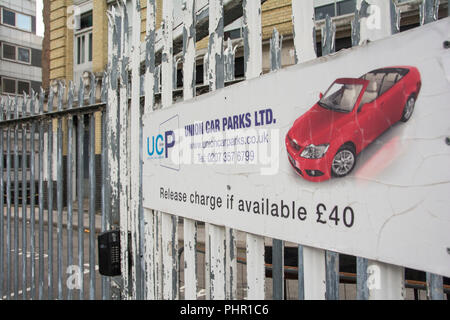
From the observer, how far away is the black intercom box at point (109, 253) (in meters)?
2.56

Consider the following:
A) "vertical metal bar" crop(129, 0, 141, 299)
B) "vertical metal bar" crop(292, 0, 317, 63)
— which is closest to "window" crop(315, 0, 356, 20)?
"vertical metal bar" crop(129, 0, 141, 299)

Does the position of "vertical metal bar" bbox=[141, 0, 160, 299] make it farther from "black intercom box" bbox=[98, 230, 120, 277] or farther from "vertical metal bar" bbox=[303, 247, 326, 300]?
"vertical metal bar" bbox=[303, 247, 326, 300]

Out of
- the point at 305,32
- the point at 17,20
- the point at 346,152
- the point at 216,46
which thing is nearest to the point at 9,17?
the point at 17,20

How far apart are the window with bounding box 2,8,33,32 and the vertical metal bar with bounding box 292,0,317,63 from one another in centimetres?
3280

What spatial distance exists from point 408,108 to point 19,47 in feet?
110

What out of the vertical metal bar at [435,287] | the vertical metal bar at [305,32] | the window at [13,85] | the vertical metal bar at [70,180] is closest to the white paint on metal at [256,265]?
the vertical metal bar at [435,287]

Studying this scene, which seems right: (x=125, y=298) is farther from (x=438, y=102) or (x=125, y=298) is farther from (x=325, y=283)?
(x=438, y=102)

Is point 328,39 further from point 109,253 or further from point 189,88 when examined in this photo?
point 109,253

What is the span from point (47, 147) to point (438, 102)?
11.2ft

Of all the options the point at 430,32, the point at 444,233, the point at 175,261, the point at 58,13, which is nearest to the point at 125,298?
the point at 175,261

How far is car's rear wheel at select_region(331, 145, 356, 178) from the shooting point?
1144mm

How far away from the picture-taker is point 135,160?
2441 millimetres

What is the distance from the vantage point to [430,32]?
97cm

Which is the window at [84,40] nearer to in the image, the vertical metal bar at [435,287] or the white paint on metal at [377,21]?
the white paint on metal at [377,21]
